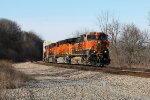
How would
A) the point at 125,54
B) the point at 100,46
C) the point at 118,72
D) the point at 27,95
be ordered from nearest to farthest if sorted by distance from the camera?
the point at 27,95
the point at 118,72
the point at 100,46
the point at 125,54

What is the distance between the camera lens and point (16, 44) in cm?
9444

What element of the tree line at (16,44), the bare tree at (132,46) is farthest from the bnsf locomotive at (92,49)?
the tree line at (16,44)

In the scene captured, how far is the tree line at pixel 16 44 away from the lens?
86.9 metres

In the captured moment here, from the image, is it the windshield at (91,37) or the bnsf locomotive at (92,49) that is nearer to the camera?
the bnsf locomotive at (92,49)

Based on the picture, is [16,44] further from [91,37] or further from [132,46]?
[91,37]

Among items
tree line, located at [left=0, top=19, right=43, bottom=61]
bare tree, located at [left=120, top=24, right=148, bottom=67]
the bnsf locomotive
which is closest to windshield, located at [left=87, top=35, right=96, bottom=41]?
the bnsf locomotive

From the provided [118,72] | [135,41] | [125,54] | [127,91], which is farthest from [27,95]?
[135,41]

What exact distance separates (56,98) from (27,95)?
102 cm

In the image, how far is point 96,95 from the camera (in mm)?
10719

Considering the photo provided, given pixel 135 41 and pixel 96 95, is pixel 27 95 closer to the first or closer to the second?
pixel 96 95

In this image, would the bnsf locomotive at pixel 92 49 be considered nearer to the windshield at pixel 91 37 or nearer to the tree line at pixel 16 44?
the windshield at pixel 91 37

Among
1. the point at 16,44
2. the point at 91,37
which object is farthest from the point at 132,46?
the point at 16,44

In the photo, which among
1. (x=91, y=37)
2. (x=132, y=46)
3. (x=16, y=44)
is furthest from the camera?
(x=16, y=44)

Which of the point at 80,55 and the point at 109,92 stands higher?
the point at 80,55
